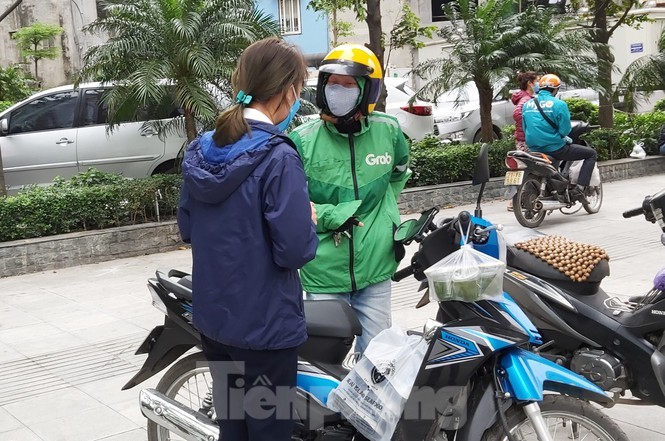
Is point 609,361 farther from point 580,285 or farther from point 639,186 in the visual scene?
point 639,186

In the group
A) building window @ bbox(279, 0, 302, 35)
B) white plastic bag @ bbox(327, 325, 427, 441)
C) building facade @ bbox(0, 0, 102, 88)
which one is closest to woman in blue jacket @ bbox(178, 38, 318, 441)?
white plastic bag @ bbox(327, 325, 427, 441)

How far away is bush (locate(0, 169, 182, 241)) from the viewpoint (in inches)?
338

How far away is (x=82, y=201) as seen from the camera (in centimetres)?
890

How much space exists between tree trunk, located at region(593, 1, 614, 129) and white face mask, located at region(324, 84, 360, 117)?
32.8 feet

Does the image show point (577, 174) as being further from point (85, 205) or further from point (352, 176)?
point (352, 176)

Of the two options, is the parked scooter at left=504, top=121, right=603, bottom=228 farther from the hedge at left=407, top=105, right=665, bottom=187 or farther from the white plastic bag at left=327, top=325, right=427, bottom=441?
the white plastic bag at left=327, top=325, right=427, bottom=441

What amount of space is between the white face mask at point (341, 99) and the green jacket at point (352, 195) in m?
0.12

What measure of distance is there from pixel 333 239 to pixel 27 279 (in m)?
5.37

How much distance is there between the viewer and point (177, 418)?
11.3ft

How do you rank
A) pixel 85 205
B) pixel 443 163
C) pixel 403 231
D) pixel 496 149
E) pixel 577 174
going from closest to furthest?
pixel 403 231 < pixel 85 205 < pixel 577 174 < pixel 443 163 < pixel 496 149

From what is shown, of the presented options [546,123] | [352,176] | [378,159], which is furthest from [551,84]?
[352,176]

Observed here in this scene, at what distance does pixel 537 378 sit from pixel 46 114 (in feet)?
30.0

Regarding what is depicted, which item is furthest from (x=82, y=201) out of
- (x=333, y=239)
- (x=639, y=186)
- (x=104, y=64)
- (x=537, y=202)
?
(x=639, y=186)

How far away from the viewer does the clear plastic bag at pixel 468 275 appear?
3094 mm
